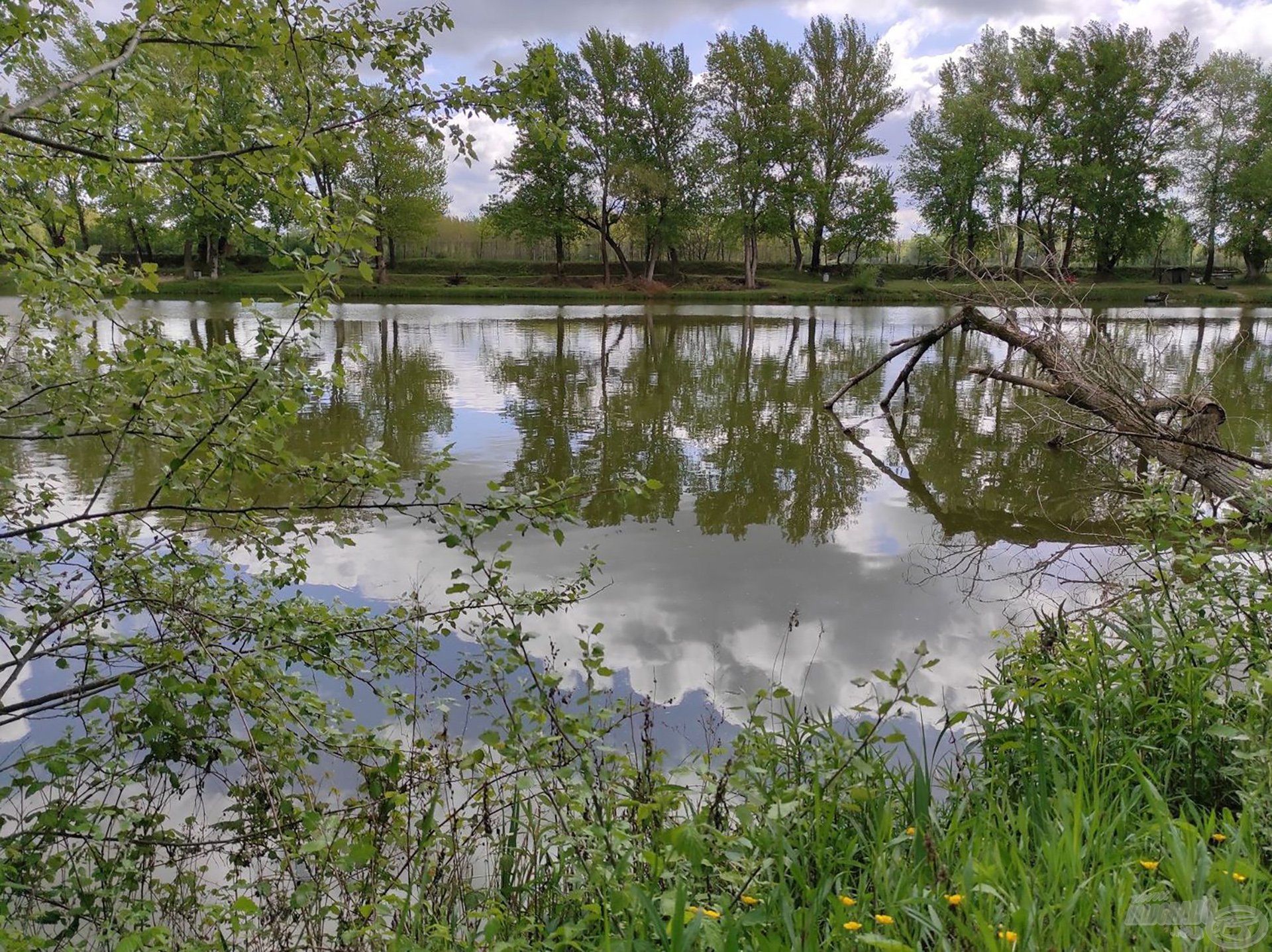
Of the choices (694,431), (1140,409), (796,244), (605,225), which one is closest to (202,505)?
(1140,409)

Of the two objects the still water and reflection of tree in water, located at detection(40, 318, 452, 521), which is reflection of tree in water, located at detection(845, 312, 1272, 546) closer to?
the still water

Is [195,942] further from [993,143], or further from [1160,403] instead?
[993,143]

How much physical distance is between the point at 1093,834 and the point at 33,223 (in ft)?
13.8

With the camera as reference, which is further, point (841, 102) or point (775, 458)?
point (841, 102)

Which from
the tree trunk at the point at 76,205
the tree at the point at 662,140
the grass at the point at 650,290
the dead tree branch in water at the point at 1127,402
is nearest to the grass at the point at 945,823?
the tree trunk at the point at 76,205

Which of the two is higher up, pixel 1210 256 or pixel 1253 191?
pixel 1253 191

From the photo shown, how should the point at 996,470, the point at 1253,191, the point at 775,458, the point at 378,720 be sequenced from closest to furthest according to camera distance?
the point at 378,720 < the point at 996,470 < the point at 775,458 < the point at 1253,191

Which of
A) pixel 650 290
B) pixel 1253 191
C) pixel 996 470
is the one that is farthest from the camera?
pixel 650 290

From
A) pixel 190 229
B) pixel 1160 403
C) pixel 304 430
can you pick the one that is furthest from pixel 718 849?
pixel 190 229

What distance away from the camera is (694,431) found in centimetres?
1162

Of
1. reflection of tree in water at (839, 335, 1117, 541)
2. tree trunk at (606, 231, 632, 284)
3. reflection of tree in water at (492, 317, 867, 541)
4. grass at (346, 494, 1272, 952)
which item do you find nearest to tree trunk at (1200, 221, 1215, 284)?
tree trunk at (606, 231, 632, 284)

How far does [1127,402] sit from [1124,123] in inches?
2138

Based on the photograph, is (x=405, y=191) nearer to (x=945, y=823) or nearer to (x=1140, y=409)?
(x=1140, y=409)

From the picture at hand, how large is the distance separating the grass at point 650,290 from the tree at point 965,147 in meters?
4.95
